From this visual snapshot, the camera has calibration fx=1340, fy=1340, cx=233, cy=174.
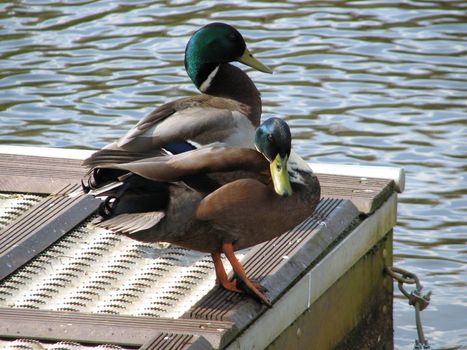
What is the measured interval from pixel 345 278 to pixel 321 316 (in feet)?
1.12

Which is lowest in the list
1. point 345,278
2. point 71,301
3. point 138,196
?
point 345,278

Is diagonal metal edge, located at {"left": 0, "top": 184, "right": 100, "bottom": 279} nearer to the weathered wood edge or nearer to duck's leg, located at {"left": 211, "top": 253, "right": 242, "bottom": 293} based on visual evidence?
duck's leg, located at {"left": 211, "top": 253, "right": 242, "bottom": 293}

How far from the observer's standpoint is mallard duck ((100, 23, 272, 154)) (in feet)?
18.1

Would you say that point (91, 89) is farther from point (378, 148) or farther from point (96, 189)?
point (96, 189)

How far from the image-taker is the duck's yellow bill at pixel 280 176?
4.82 m

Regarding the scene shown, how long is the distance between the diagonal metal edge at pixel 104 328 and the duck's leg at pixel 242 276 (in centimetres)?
26

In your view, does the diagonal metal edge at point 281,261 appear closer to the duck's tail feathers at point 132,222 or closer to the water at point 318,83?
the duck's tail feathers at point 132,222

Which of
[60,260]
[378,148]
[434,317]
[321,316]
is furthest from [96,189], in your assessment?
[378,148]

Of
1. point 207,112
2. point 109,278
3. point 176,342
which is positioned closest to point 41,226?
point 109,278

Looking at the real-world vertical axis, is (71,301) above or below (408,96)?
above

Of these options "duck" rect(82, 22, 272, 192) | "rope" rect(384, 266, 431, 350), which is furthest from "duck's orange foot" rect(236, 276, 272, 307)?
"rope" rect(384, 266, 431, 350)

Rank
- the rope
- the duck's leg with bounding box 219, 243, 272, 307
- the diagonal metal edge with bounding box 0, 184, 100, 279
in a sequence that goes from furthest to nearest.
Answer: the rope
the diagonal metal edge with bounding box 0, 184, 100, 279
the duck's leg with bounding box 219, 243, 272, 307

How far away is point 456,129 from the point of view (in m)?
9.34

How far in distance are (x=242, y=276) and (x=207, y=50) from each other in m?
1.79
